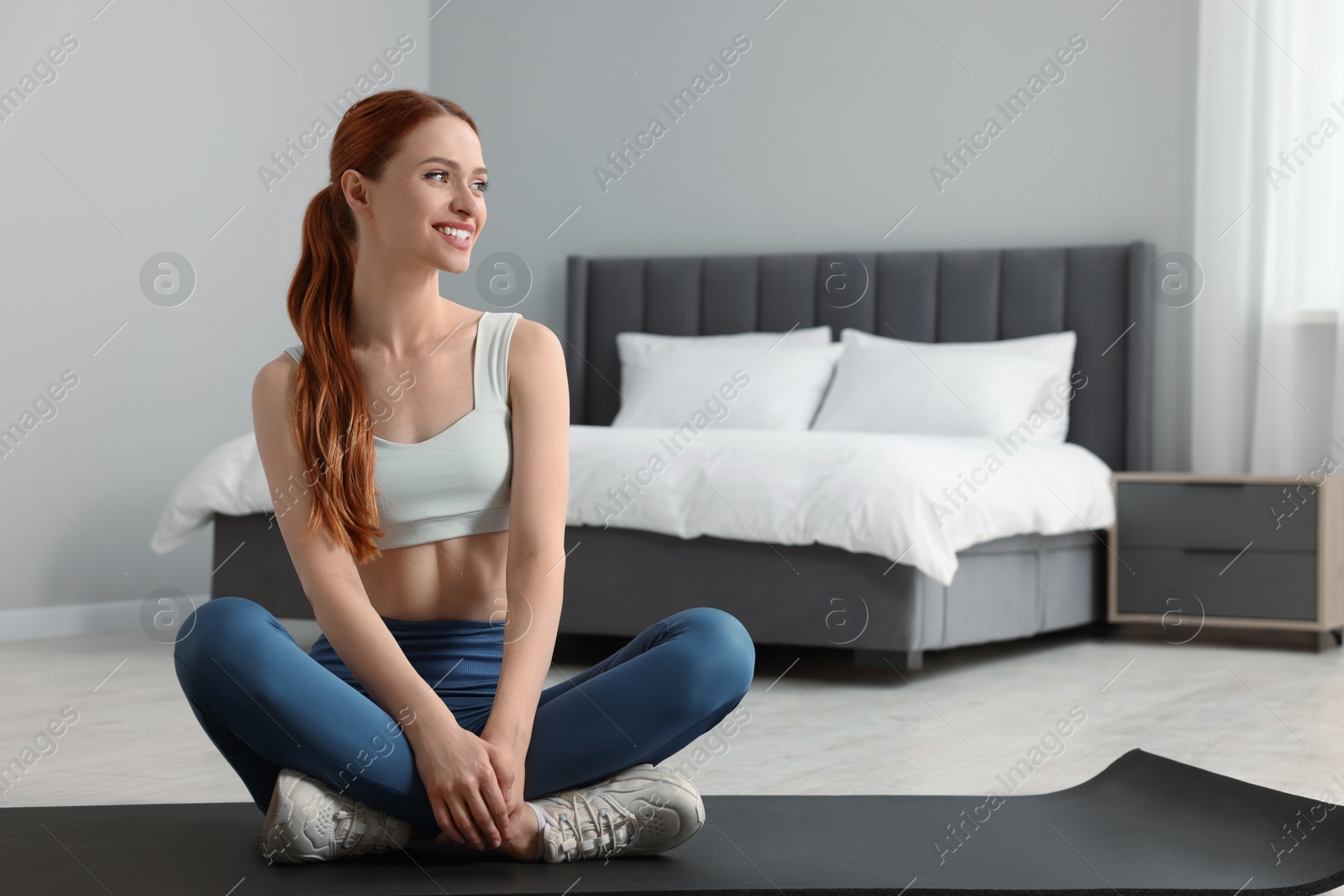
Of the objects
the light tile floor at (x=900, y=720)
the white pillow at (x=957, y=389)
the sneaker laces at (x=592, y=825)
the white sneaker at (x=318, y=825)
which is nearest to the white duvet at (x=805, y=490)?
the light tile floor at (x=900, y=720)

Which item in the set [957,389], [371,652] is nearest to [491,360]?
[371,652]

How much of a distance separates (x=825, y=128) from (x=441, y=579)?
13.2 feet

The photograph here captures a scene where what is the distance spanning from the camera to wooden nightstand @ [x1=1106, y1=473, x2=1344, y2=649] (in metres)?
4.06

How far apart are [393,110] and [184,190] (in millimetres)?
3378

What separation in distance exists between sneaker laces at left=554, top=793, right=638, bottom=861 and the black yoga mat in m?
0.02

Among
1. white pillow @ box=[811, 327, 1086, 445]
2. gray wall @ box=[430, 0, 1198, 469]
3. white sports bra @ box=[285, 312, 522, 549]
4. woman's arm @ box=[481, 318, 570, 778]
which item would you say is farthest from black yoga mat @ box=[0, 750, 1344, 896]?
gray wall @ box=[430, 0, 1198, 469]

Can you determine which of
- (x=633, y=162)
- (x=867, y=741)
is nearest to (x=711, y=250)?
(x=633, y=162)

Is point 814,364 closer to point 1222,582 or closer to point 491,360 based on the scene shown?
point 1222,582

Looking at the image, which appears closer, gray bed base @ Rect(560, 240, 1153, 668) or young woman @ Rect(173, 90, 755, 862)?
young woman @ Rect(173, 90, 755, 862)

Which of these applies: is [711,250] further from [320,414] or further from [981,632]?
[320,414]

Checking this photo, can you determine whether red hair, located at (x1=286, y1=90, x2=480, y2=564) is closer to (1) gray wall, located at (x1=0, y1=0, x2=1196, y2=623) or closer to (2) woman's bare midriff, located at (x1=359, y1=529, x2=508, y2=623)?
(2) woman's bare midriff, located at (x1=359, y1=529, x2=508, y2=623)

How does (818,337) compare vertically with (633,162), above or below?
below

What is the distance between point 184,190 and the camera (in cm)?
470

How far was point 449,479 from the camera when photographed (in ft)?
5.36
